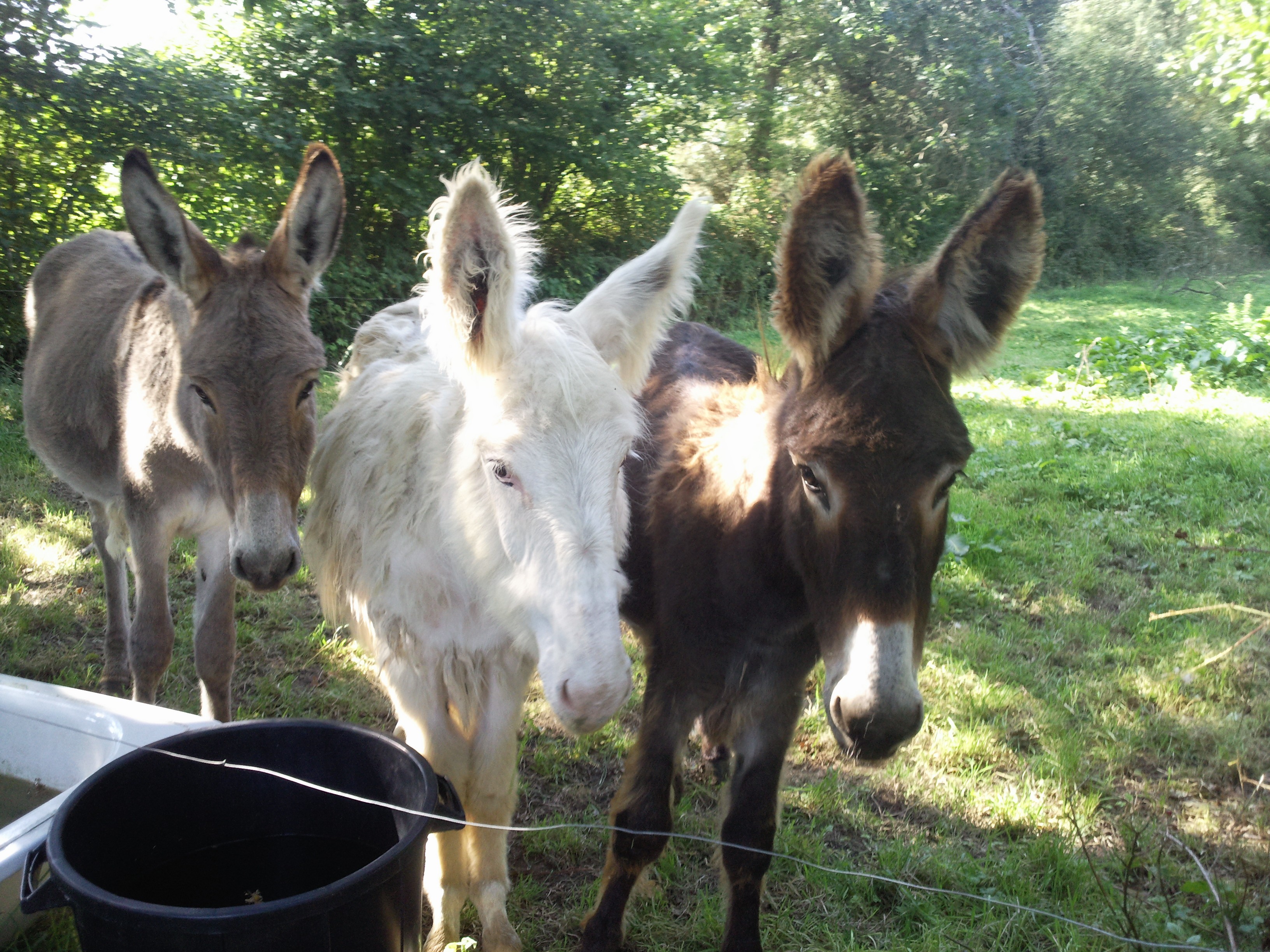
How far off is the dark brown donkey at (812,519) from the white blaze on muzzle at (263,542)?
1.11m

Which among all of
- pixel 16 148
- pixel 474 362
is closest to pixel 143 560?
pixel 474 362

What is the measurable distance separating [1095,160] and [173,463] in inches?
1074

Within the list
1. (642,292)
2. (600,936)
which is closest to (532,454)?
(642,292)

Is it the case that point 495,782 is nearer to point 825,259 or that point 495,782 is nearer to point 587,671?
point 587,671

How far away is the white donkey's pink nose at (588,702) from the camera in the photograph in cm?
Result: 168

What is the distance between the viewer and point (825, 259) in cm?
204

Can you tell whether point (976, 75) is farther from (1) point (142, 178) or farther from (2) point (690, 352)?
(1) point (142, 178)

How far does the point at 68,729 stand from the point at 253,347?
1271mm

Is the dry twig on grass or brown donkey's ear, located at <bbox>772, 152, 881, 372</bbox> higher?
brown donkey's ear, located at <bbox>772, 152, 881, 372</bbox>

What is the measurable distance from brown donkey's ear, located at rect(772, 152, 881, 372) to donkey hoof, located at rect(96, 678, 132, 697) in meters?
3.48

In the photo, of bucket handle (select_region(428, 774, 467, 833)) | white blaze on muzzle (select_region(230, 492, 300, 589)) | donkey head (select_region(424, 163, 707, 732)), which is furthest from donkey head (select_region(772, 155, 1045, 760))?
white blaze on muzzle (select_region(230, 492, 300, 589))

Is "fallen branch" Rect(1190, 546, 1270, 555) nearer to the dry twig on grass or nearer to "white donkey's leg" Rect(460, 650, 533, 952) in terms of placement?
the dry twig on grass

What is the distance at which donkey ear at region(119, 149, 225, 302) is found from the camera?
261 cm

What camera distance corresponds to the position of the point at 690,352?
11.4ft
